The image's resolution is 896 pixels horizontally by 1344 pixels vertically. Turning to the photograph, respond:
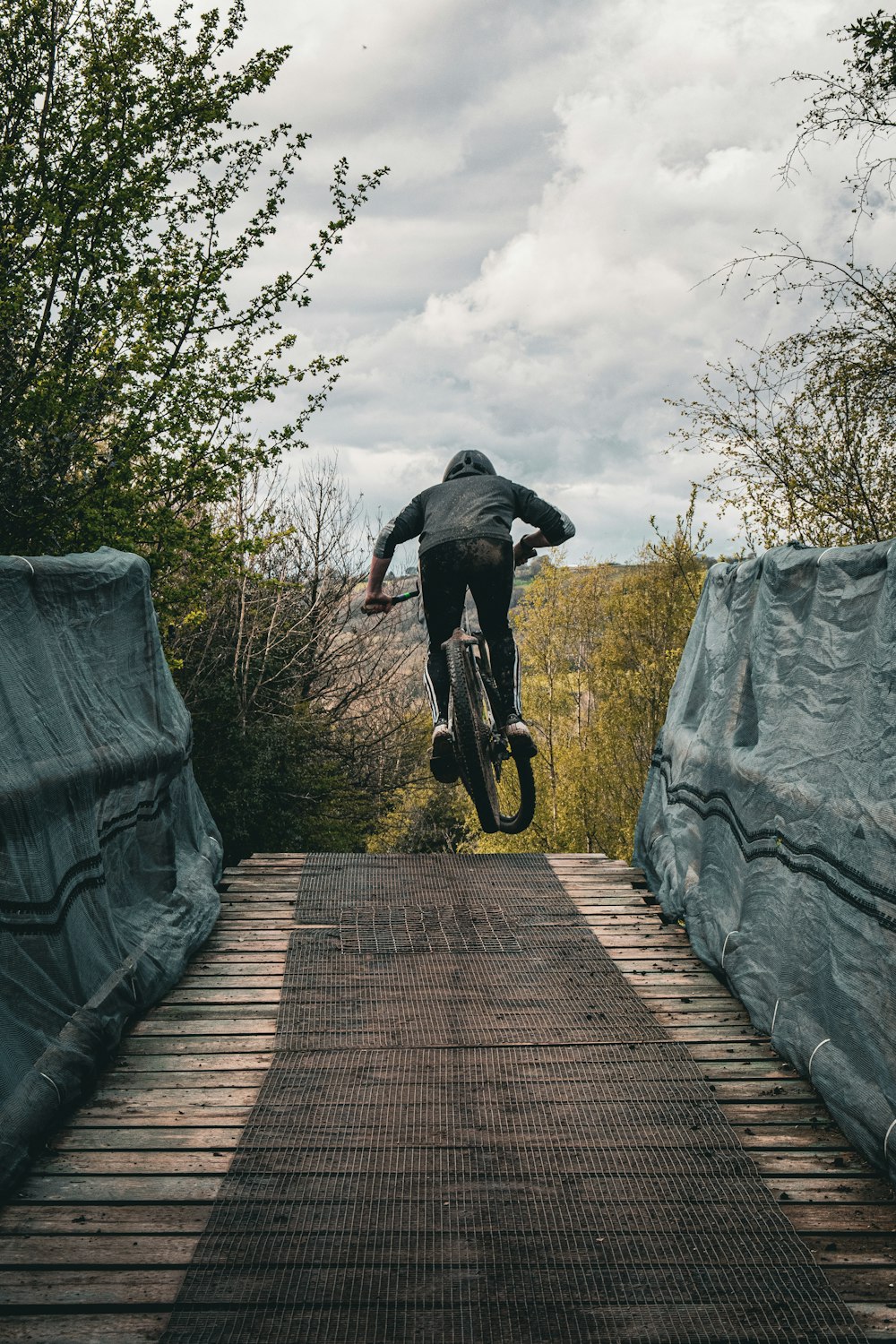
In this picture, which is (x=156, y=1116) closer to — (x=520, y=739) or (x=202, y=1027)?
(x=202, y=1027)

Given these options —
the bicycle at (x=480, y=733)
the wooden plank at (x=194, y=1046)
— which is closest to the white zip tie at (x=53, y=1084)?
the wooden plank at (x=194, y=1046)

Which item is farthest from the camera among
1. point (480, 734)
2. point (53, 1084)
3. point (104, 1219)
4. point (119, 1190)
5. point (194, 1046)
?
point (480, 734)

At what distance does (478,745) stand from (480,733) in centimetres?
17

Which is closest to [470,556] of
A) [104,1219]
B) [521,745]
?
[521,745]

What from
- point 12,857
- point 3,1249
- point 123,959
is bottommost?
point 3,1249

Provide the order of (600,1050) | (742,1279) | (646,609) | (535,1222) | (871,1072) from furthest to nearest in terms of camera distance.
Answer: (646,609) < (600,1050) < (871,1072) < (535,1222) < (742,1279)

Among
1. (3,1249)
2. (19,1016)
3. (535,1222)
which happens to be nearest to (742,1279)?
(535,1222)

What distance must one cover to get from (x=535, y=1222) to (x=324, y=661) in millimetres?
16172

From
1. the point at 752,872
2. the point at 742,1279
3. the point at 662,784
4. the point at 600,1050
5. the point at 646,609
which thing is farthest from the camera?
the point at 646,609

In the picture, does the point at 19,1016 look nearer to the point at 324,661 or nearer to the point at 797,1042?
the point at 797,1042

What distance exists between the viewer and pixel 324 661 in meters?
18.3

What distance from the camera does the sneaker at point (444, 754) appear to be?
5.54 meters

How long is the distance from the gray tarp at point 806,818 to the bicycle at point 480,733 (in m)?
1.02

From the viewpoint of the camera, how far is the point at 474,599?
5.53m
